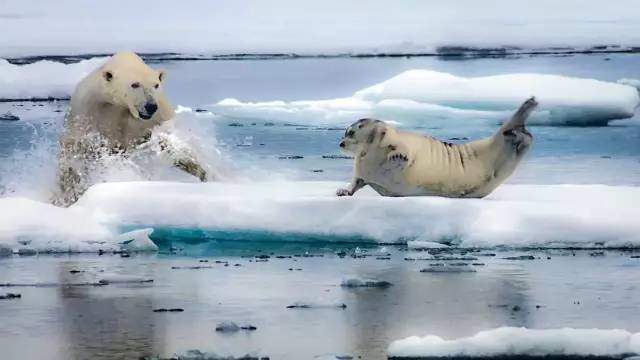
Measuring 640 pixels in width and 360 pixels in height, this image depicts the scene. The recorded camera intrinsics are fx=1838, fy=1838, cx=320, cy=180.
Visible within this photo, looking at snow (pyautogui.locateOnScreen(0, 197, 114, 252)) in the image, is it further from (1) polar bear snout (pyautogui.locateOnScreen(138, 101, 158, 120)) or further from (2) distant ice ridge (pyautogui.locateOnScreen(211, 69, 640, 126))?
(2) distant ice ridge (pyautogui.locateOnScreen(211, 69, 640, 126))

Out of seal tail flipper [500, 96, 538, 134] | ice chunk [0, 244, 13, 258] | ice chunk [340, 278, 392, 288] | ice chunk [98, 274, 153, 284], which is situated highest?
seal tail flipper [500, 96, 538, 134]

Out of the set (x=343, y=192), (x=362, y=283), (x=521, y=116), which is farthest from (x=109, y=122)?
(x=362, y=283)

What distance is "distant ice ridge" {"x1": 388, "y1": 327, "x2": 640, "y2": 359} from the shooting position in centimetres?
439

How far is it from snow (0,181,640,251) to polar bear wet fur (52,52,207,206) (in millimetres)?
759

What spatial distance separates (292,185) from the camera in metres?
7.23

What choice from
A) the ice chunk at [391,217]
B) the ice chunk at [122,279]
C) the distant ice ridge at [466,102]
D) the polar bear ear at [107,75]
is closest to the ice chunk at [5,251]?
the ice chunk at [391,217]

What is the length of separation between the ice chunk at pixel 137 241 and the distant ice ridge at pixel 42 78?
6284 mm

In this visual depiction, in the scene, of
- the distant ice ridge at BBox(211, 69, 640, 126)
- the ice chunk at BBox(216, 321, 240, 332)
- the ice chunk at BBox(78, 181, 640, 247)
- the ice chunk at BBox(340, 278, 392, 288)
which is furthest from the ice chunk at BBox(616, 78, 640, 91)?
the ice chunk at BBox(216, 321, 240, 332)

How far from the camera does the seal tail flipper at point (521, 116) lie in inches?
270

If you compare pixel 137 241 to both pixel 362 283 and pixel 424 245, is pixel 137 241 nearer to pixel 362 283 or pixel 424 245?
pixel 424 245

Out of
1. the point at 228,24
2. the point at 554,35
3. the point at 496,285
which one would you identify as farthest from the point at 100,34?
the point at 496,285

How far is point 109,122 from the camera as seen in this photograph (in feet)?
24.7

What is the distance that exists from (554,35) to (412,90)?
1.11m

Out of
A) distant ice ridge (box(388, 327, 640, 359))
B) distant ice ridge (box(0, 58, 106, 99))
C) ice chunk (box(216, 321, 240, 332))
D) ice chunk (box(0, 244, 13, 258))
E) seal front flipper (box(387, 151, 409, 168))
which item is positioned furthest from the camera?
distant ice ridge (box(0, 58, 106, 99))
